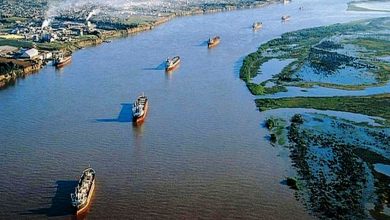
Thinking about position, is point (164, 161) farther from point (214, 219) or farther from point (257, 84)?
point (257, 84)

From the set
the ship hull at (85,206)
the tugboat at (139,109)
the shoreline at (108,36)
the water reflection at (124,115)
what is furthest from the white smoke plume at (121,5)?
the ship hull at (85,206)

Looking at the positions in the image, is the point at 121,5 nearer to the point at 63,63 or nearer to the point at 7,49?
the point at 7,49

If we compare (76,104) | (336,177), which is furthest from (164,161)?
(76,104)

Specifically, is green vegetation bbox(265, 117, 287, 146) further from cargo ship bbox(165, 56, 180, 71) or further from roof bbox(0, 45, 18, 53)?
roof bbox(0, 45, 18, 53)

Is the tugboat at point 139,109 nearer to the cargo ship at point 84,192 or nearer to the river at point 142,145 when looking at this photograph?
the river at point 142,145

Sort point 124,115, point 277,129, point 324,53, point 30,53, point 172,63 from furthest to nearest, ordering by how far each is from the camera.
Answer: point 324,53 → point 30,53 → point 172,63 → point 124,115 → point 277,129

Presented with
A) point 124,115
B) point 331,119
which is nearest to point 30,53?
point 124,115
